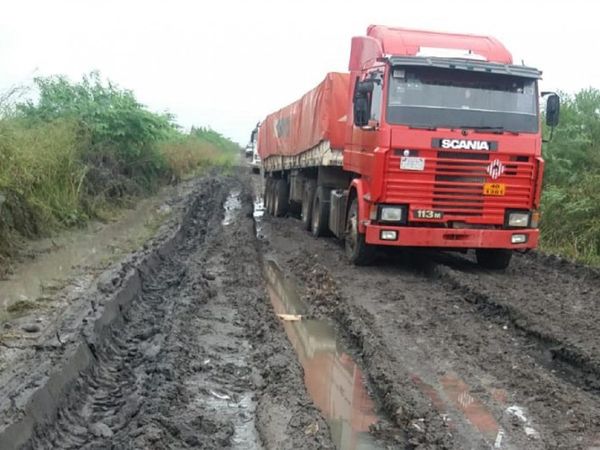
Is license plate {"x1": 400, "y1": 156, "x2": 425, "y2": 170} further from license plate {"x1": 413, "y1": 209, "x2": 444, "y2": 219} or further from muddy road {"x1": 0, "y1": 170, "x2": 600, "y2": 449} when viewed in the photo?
muddy road {"x1": 0, "y1": 170, "x2": 600, "y2": 449}

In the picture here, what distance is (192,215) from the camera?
17047 mm

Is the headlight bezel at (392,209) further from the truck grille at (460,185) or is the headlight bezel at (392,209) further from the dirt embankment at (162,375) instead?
the dirt embankment at (162,375)

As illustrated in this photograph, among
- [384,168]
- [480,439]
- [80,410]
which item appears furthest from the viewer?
[384,168]

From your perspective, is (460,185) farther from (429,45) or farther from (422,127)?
(429,45)

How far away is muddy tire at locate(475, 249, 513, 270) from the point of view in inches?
408

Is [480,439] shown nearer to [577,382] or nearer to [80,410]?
[577,382]

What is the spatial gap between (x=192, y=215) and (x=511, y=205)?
929cm

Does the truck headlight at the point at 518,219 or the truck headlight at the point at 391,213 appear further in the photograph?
the truck headlight at the point at 518,219

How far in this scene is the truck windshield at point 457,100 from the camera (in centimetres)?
930

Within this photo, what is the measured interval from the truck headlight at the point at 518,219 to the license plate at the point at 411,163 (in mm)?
1481

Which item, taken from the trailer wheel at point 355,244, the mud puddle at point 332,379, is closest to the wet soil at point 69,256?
the mud puddle at point 332,379

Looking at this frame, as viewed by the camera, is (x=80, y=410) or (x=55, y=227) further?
(x=55, y=227)

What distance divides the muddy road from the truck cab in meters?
0.70

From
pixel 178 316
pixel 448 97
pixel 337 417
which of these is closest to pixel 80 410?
pixel 337 417
